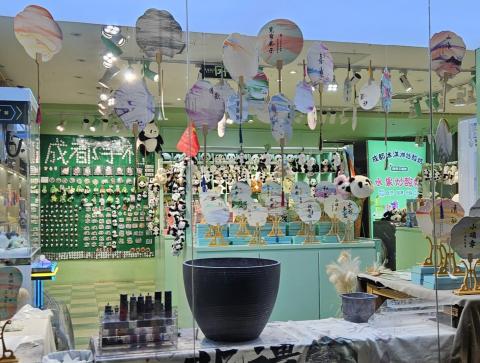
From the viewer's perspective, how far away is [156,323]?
1869 millimetres

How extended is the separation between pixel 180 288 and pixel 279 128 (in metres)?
2.90

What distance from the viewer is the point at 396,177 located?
10.8 metres

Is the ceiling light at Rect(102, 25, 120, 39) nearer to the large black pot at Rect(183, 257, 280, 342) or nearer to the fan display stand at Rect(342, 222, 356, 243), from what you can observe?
the large black pot at Rect(183, 257, 280, 342)

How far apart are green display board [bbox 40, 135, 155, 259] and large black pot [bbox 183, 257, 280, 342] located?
7.55 meters

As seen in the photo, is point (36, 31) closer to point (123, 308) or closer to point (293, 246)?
point (123, 308)

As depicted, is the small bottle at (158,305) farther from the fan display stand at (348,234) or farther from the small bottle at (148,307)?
the fan display stand at (348,234)

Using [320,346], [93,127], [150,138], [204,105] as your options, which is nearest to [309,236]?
[150,138]

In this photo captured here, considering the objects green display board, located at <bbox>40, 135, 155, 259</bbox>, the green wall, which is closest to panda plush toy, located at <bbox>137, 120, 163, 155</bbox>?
green display board, located at <bbox>40, 135, 155, 259</bbox>

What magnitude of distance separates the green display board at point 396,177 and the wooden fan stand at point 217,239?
20.1 ft

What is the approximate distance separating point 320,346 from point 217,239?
3.44 meters

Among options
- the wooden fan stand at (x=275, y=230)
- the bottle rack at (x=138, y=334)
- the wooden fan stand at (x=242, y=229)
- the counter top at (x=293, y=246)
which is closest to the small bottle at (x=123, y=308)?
the bottle rack at (x=138, y=334)

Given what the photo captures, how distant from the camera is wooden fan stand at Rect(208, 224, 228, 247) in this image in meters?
5.28

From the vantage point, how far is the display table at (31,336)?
6.81 feet

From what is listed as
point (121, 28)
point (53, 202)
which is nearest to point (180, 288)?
point (121, 28)
